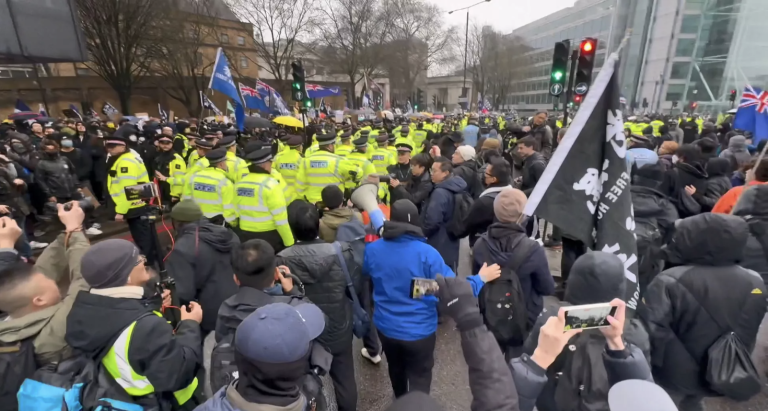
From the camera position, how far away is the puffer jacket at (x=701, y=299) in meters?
2.22

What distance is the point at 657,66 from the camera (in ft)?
147

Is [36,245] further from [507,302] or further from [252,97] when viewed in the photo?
[507,302]

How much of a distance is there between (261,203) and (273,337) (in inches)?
121

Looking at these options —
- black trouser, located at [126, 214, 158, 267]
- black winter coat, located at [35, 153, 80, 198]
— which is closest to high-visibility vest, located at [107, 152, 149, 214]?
black trouser, located at [126, 214, 158, 267]

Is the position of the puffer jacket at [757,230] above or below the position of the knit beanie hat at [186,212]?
below

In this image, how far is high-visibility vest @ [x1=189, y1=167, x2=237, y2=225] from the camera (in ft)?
15.5

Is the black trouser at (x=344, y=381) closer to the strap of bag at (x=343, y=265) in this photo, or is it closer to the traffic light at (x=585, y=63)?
the strap of bag at (x=343, y=265)

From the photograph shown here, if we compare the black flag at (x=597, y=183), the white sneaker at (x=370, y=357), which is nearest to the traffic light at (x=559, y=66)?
the black flag at (x=597, y=183)

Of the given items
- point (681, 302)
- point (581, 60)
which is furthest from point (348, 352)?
point (581, 60)

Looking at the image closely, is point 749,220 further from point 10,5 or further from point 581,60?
point 10,5

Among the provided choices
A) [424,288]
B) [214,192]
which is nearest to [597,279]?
[424,288]

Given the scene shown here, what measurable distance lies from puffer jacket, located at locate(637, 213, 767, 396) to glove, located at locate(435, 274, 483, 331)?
125cm

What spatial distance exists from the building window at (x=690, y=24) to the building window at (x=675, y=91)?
5479mm

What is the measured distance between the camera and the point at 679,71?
4369 centimetres
